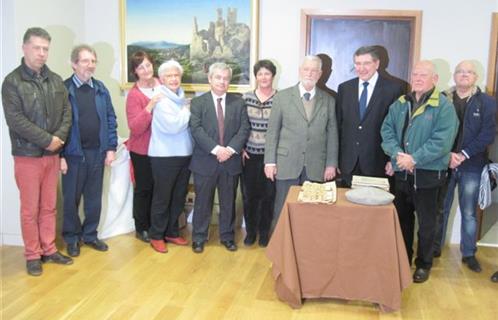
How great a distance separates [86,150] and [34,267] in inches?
35.1

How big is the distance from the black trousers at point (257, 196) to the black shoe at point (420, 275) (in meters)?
1.21

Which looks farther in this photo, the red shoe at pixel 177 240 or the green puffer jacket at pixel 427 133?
the red shoe at pixel 177 240

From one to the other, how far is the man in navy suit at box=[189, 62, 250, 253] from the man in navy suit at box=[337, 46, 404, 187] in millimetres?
780

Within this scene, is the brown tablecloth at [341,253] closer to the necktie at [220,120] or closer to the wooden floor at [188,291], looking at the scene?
the wooden floor at [188,291]

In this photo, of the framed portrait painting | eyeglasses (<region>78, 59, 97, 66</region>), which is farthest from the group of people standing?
the framed portrait painting

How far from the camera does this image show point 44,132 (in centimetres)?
338

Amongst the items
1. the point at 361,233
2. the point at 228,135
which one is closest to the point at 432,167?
the point at 361,233

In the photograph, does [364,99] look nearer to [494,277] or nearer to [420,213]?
[420,213]

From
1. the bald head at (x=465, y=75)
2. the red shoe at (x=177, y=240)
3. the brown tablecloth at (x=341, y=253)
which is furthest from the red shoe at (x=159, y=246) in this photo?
the bald head at (x=465, y=75)

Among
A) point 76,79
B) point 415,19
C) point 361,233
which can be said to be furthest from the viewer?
point 415,19

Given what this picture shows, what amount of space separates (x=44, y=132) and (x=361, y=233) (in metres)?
2.09

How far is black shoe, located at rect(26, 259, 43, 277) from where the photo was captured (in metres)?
3.49

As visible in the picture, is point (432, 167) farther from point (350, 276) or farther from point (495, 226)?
point (495, 226)

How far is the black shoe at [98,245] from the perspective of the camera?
400 cm
